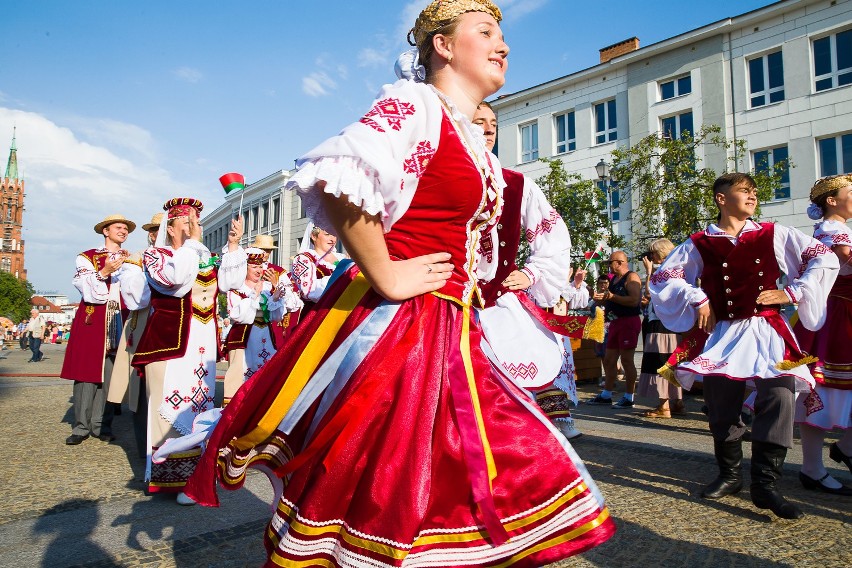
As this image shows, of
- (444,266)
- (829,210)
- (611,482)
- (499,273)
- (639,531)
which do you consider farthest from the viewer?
(829,210)

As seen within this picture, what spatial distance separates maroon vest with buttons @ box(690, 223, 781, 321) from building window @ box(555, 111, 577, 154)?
2402cm

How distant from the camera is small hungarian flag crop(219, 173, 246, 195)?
18.9ft

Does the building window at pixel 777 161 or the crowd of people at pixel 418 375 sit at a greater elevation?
the building window at pixel 777 161

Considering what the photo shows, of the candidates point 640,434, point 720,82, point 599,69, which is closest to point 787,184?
point 720,82

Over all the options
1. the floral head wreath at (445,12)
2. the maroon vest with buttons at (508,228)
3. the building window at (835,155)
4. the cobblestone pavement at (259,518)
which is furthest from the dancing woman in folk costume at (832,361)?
the building window at (835,155)

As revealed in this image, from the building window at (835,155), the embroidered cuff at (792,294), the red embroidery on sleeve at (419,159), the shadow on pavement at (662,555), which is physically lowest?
the shadow on pavement at (662,555)

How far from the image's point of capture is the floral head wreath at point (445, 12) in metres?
1.85

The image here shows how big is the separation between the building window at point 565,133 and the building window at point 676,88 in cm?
397

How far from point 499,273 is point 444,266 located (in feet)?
3.28

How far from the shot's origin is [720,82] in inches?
878

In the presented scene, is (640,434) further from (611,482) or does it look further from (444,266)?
(444,266)

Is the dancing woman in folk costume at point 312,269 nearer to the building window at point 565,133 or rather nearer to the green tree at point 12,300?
the building window at point 565,133

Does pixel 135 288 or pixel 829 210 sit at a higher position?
pixel 829 210

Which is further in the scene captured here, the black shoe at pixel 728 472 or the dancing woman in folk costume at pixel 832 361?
the dancing woman in folk costume at pixel 832 361
